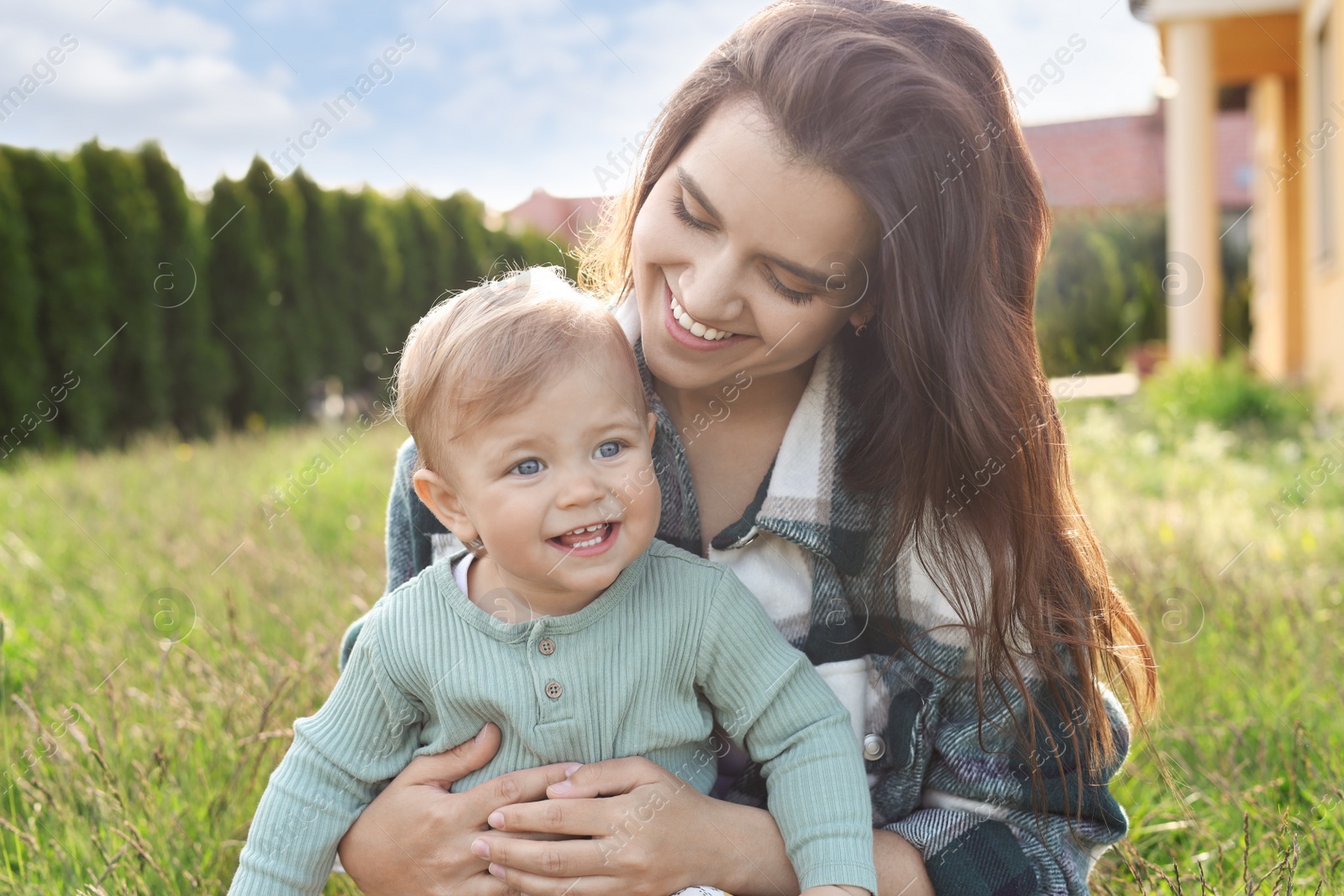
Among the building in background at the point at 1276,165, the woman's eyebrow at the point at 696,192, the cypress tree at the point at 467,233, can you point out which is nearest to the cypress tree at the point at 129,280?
the cypress tree at the point at 467,233

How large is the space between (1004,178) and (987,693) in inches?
33.0

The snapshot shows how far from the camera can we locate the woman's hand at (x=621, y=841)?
5.08 ft

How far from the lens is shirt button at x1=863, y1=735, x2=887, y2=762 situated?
5.87 feet

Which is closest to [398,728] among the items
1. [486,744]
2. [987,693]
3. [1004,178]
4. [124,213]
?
[486,744]

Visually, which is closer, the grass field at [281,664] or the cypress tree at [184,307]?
the grass field at [281,664]

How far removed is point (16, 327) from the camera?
786 centimetres

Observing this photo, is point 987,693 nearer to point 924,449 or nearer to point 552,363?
point 924,449

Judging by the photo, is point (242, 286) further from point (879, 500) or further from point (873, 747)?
point (873, 747)

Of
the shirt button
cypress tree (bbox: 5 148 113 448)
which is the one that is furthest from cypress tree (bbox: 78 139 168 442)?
the shirt button

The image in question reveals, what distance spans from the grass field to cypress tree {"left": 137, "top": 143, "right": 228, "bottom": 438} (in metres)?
3.63

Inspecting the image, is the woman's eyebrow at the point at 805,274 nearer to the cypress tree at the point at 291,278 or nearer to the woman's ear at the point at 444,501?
the woman's ear at the point at 444,501

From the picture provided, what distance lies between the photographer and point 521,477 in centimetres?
152

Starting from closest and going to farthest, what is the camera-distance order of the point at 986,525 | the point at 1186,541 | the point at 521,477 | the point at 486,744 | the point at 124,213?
the point at 521,477 → the point at 486,744 → the point at 986,525 → the point at 1186,541 → the point at 124,213

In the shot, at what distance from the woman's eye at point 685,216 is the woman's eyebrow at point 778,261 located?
0.9 inches
